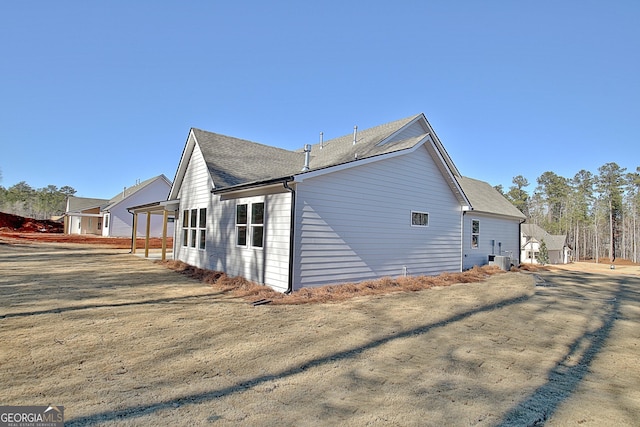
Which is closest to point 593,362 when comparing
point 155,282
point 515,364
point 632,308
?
point 515,364

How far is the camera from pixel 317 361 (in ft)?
14.6

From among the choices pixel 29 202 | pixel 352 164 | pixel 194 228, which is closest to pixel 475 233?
pixel 352 164

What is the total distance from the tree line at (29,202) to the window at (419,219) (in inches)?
3637

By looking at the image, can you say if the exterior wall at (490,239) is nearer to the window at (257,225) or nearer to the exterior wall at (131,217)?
the window at (257,225)

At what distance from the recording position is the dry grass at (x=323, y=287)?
8.30 m

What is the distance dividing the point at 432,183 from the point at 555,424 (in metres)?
10.3

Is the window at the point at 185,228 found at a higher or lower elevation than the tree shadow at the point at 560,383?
higher

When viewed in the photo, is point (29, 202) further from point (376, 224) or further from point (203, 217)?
point (376, 224)

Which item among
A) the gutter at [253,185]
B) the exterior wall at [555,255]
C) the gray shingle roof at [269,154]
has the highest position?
the gray shingle roof at [269,154]

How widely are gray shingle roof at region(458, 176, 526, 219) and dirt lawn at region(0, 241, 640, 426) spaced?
1054 cm

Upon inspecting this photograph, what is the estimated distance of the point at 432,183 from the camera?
12.7 meters

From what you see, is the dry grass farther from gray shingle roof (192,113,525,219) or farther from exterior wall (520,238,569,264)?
exterior wall (520,238,569,264)

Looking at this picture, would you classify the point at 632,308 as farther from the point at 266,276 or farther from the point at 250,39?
the point at 250,39

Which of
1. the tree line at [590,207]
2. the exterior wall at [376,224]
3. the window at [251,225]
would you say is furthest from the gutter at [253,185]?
the tree line at [590,207]
